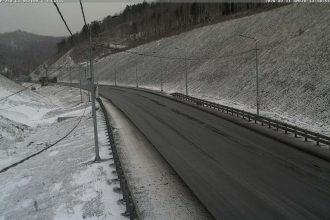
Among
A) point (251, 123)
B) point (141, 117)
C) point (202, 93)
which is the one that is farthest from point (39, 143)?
point (202, 93)

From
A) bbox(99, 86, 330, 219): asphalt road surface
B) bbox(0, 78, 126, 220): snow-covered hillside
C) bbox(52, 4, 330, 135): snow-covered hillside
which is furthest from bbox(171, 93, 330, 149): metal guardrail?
bbox(0, 78, 126, 220): snow-covered hillside

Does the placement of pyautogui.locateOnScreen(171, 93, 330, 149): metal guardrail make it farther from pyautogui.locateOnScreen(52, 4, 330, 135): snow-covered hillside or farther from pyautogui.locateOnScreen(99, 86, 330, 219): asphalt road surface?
pyautogui.locateOnScreen(52, 4, 330, 135): snow-covered hillside

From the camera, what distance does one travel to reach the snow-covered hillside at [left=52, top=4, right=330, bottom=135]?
145ft

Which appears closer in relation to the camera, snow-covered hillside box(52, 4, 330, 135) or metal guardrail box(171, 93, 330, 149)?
metal guardrail box(171, 93, 330, 149)

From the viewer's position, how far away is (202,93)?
225 feet

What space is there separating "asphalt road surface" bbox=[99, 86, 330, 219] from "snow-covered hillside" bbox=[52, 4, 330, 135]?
10.5 meters

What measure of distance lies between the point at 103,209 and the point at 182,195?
3.33 m

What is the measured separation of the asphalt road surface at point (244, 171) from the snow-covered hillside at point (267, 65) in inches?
413

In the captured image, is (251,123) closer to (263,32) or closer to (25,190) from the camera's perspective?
(25,190)

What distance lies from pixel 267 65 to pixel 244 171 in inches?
1650

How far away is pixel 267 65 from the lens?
2329 inches

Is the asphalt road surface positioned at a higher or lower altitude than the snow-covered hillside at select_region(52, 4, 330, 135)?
lower

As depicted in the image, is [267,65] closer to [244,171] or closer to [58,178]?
[244,171]

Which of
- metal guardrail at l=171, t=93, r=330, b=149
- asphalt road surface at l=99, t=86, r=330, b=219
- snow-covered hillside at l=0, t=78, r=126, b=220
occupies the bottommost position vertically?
snow-covered hillside at l=0, t=78, r=126, b=220
